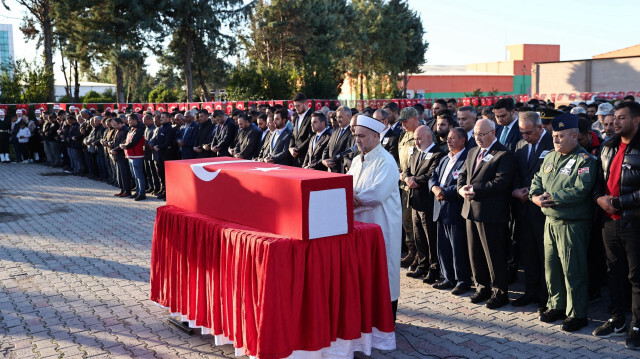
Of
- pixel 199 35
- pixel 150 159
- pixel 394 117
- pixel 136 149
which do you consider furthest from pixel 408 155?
pixel 199 35

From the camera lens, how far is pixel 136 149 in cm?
1345

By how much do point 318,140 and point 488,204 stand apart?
160 inches

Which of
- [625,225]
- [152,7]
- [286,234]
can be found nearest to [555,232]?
[625,225]

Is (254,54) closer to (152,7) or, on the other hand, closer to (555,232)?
(152,7)

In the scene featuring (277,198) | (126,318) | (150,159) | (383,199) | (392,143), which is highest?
(392,143)

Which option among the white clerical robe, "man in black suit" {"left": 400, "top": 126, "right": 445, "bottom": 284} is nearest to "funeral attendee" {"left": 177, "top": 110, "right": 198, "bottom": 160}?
"man in black suit" {"left": 400, "top": 126, "right": 445, "bottom": 284}

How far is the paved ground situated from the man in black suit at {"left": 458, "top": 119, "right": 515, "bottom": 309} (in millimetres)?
392

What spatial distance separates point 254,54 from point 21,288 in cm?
4174

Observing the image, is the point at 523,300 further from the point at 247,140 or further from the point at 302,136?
the point at 247,140

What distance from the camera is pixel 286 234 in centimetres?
428

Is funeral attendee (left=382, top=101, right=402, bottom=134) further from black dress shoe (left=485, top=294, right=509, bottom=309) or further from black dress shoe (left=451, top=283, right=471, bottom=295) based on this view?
black dress shoe (left=485, top=294, right=509, bottom=309)

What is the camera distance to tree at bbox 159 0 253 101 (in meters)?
38.1

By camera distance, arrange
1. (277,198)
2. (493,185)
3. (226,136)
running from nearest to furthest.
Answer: (277,198) → (493,185) → (226,136)

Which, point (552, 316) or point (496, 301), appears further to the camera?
point (496, 301)
